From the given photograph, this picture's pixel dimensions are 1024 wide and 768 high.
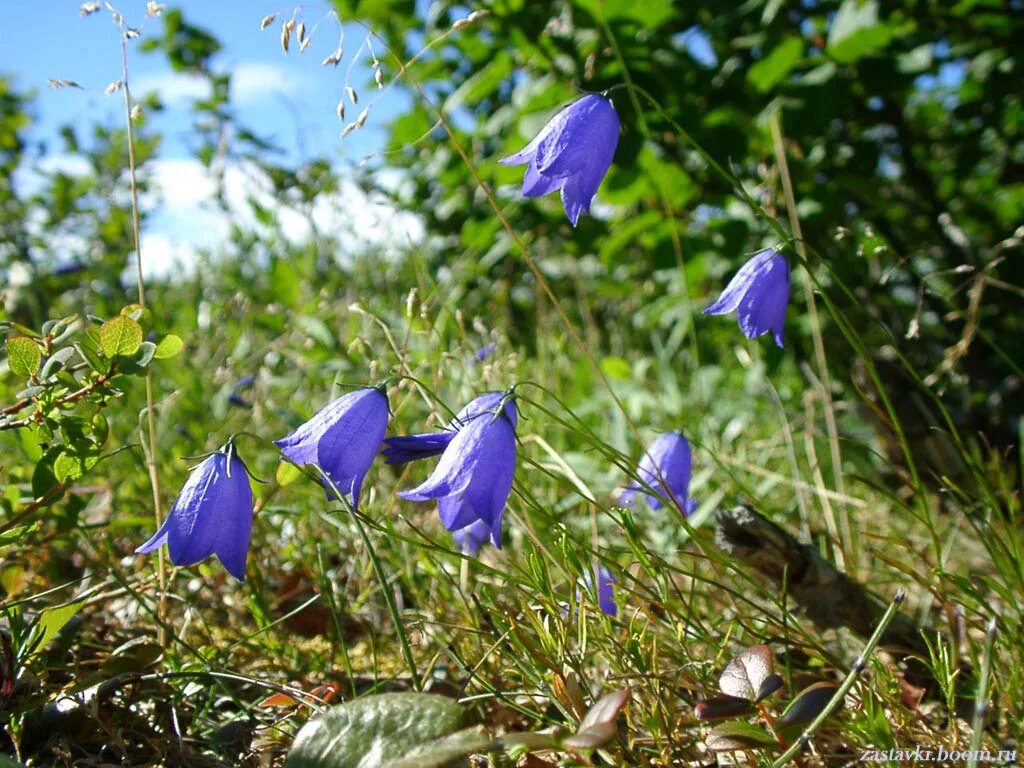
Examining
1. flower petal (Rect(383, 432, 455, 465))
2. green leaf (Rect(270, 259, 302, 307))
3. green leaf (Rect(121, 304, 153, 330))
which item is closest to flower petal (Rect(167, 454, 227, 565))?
flower petal (Rect(383, 432, 455, 465))

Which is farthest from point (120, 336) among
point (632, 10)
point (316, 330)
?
point (632, 10)

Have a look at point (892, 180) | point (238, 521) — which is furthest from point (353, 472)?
point (892, 180)

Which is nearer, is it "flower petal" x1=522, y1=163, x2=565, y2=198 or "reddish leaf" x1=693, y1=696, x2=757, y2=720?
"reddish leaf" x1=693, y1=696, x2=757, y2=720

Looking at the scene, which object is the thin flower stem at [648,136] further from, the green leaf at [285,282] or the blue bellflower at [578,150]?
the green leaf at [285,282]

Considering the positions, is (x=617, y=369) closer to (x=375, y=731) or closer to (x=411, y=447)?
(x=411, y=447)

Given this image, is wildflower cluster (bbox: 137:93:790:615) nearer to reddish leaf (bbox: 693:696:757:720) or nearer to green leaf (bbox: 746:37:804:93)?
reddish leaf (bbox: 693:696:757:720)

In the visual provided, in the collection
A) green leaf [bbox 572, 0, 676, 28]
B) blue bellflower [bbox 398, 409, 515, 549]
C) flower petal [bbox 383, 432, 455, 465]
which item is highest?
green leaf [bbox 572, 0, 676, 28]
